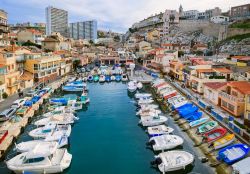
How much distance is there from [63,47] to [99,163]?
80299mm

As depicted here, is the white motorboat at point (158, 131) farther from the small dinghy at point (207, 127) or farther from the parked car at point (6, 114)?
the parked car at point (6, 114)

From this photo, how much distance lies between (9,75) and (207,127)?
29048mm

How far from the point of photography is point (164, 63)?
63469 millimetres

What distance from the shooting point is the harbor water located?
20.1 metres

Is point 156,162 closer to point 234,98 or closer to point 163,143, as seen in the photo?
point 163,143

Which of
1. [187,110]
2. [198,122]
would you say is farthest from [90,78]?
[198,122]

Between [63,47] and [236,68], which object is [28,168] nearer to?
[236,68]

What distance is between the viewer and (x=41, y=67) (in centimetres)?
5119

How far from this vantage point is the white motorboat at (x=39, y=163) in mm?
18672

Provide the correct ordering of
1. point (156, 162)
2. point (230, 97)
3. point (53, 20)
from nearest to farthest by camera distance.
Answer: point (156, 162)
point (230, 97)
point (53, 20)

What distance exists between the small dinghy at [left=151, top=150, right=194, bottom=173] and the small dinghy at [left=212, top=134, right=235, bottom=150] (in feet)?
9.10

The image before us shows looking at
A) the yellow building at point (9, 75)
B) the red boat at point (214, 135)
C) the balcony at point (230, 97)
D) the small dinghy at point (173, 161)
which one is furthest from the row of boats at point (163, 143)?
the yellow building at point (9, 75)

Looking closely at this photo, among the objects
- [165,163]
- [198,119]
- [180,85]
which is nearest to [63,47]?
[180,85]

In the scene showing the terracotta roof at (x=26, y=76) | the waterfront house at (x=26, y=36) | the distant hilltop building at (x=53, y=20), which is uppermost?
the distant hilltop building at (x=53, y=20)
